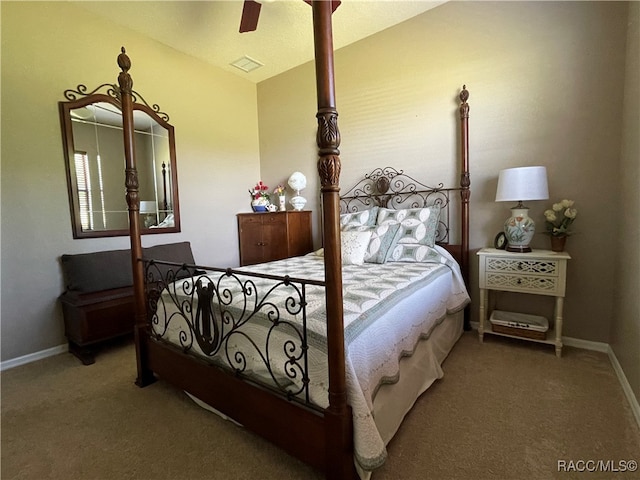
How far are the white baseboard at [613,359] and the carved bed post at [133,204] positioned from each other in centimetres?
270

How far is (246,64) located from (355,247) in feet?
9.17

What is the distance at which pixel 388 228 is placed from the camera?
2.62 meters

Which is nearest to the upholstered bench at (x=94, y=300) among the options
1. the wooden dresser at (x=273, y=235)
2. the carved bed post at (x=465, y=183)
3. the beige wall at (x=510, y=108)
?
the wooden dresser at (x=273, y=235)

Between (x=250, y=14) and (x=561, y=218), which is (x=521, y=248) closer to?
(x=561, y=218)

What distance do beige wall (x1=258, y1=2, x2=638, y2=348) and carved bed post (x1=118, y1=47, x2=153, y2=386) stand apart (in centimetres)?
217

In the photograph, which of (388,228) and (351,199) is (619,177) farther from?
(351,199)

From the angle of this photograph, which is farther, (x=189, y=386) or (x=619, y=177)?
(x=619, y=177)

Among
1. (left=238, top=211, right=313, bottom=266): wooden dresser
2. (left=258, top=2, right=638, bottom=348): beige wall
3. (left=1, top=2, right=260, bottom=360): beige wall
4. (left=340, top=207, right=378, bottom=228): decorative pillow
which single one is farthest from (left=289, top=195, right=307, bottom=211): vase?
(left=1, top=2, right=260, bottom=360): beige wall

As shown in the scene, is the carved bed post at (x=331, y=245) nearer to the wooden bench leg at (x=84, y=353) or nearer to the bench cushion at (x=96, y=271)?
the wooden bench leg at (x=84, y=353)

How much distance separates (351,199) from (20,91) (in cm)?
299

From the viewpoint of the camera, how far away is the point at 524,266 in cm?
221

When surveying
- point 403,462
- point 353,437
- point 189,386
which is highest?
point 353,437

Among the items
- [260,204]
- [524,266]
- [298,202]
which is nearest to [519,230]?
[524,266]

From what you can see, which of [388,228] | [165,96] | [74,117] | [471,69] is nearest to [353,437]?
[388,228]
